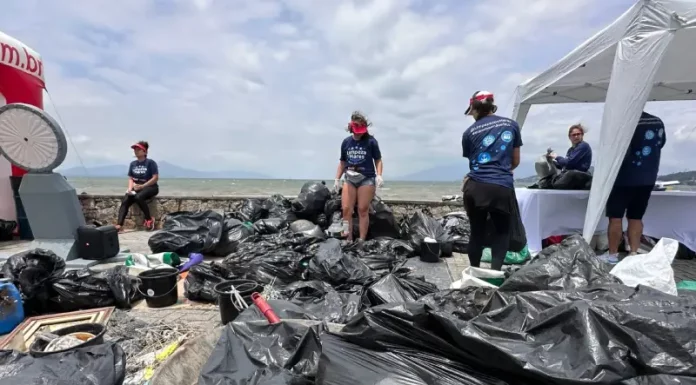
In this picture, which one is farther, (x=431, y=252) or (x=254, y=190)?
(x=254, y=190)

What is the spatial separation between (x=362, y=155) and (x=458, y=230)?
163 centimetres

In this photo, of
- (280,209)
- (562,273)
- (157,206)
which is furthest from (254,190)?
(562,273)

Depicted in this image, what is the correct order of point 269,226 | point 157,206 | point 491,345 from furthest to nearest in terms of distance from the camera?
point 157,206 → point 269,226 → point 491,345

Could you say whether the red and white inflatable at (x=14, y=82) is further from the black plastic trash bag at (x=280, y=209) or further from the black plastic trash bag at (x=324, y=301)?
the black plastic trash bag at (x=324, y=301)

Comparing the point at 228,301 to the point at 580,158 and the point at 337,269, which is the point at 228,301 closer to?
the point at 337,269

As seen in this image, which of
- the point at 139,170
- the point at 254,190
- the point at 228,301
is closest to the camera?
the point at 228,301

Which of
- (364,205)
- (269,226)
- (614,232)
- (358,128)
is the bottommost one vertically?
(269,226)

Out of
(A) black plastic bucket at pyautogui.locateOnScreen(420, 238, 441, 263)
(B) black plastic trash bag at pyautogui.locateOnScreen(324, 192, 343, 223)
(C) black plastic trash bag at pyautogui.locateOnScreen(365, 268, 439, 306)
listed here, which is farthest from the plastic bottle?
(B) black plastic trash bag at pyautogui.locateOnScreen(324, 192, 343, 223)


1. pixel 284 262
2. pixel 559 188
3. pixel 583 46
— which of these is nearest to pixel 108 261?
pixel 284 262

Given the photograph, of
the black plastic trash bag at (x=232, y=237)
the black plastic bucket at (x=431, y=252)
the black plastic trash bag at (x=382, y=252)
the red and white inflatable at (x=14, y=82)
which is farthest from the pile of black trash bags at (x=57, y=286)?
the red and white inflatable at (x=14, y=82)

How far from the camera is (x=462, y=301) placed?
6.10 feet

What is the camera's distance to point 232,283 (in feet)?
9.00

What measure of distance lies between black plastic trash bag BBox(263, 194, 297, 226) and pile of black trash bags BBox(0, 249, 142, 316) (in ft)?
9.14

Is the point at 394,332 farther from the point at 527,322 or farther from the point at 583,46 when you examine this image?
the point at 583,46
